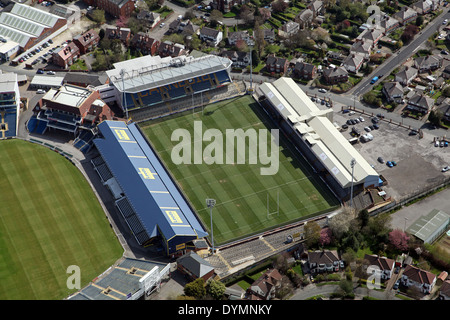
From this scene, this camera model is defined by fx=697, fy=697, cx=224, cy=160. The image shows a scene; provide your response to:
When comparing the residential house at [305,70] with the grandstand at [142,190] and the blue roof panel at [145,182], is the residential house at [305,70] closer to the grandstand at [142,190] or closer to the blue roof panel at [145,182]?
the grandstand at [142,190]

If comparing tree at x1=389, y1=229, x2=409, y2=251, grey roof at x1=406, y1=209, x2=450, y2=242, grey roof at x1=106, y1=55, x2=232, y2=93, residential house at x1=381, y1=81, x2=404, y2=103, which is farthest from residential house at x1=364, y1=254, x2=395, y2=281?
grey roof at x1=106, y1=55, x2=232, y2=93

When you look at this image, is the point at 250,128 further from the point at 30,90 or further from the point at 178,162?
the point at 30,90

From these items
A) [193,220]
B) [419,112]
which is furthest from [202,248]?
[419,112]

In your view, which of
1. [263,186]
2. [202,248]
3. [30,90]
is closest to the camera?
[202,248]

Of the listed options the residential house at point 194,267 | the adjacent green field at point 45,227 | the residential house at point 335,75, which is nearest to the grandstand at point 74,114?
the adjacent green field at point 45,227

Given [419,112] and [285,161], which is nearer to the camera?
[285,161]

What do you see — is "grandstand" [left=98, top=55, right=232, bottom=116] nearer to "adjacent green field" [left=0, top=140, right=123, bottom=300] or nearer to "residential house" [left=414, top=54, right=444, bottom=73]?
"adjacent green field" [left=0, top=140, right=123, bottom=300]
